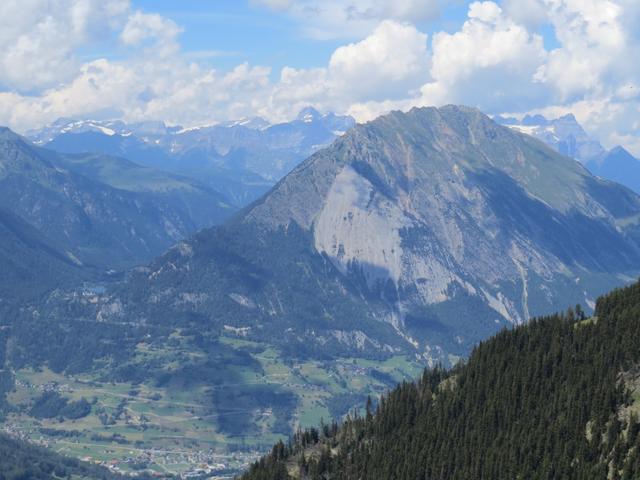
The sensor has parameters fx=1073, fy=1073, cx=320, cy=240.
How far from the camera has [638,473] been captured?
16162 centimetres

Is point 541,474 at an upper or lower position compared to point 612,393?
lower

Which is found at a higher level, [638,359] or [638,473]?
[638,359]

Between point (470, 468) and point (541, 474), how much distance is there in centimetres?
1962

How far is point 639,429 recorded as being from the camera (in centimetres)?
17350

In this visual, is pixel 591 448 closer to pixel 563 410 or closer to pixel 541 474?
pixel 541 474

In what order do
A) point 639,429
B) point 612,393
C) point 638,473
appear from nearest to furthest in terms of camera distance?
1. point 638,473
2. point 639,429
3. point 612,393

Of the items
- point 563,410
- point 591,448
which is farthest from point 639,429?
point 563,410

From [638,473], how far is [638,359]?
135 feet

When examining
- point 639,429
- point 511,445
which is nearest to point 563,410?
point 511,445

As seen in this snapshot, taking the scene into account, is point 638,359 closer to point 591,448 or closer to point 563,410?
point 563,410

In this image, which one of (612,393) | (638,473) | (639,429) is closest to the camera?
(638,473)

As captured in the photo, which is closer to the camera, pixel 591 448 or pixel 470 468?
pixel 591 448

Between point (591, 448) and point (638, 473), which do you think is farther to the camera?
point (591, 448)

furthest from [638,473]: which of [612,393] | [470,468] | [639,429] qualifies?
[470,468]
